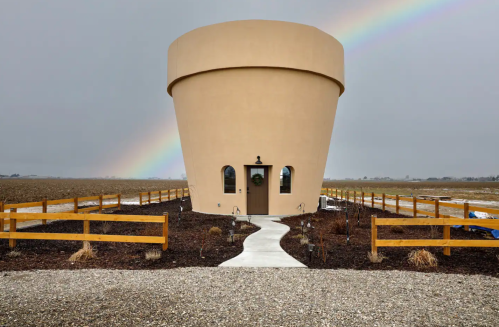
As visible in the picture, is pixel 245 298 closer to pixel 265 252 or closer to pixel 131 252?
pixel 265 252

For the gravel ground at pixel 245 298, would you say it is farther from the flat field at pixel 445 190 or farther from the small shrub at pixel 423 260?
the flat field at pixel 445 190

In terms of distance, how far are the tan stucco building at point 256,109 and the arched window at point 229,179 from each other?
44 millimetres

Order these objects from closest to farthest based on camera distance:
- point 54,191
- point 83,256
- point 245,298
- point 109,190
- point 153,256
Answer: point 245,298 < point 153,256 < point 83,256 < point 54,191 < point 109,190

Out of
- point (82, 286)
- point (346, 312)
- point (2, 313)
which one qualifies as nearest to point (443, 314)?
point (346, 312)

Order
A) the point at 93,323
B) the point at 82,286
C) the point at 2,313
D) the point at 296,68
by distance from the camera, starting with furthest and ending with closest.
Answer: the point at 296,68 < the point at 82,286 < the point at 2,313 < the point at 93,323

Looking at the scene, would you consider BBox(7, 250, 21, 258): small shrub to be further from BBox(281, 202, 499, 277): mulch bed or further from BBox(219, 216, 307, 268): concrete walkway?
BBox(281, 202, 499, 277): mulch bed

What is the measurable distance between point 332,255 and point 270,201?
6445 mm

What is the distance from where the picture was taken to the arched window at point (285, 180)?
45.2 feet

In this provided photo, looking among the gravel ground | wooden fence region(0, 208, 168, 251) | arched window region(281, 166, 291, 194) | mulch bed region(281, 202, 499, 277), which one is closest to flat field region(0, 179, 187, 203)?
wooden fence region(0, 208, 168, 251)

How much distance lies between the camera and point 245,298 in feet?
15.1

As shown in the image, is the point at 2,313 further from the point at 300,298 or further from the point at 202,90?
the point at 202,90

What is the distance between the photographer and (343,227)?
10.5 metres

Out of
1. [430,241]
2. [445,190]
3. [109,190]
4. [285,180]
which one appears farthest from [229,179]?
[445,190]

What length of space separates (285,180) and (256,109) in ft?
10.9
